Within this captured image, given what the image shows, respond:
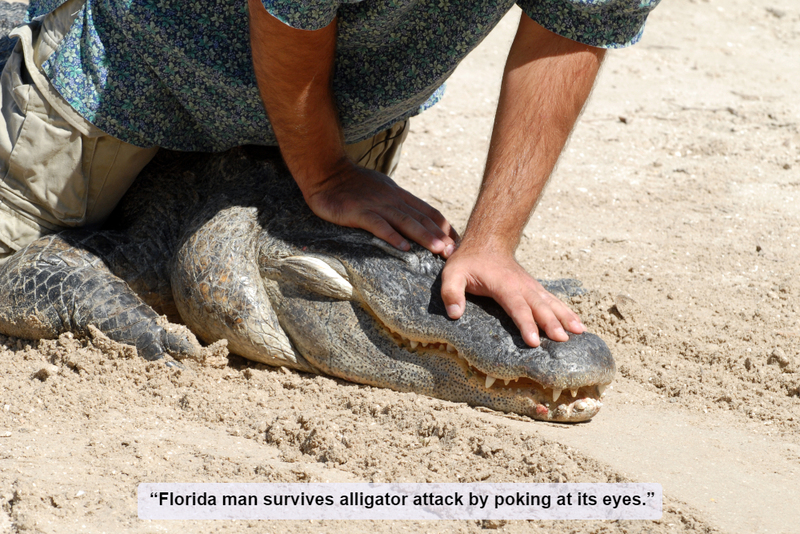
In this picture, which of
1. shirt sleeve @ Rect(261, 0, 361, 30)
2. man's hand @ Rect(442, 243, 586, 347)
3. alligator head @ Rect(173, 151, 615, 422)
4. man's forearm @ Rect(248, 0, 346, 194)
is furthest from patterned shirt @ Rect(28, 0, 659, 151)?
man's hand @ Rect(442, 243, 586, 347)

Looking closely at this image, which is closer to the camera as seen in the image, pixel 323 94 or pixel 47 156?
pixel 323 94

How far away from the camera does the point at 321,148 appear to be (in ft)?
8.63

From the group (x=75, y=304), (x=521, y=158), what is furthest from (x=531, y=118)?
(x=75, y=304)

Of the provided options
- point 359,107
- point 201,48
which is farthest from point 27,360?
point 359,107

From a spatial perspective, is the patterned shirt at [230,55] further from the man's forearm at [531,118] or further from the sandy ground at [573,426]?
the sandy ground at [573,426]

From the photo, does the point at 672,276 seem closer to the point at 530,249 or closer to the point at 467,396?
the point at 530,249

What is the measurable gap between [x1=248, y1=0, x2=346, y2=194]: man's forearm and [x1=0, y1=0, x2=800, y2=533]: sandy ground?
740 mm

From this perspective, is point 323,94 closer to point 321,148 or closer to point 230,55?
point 321,148

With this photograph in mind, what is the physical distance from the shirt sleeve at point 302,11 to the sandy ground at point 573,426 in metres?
1.11

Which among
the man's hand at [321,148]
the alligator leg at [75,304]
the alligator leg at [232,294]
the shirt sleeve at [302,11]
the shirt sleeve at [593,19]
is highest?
the shirt sleeve at [593,19]

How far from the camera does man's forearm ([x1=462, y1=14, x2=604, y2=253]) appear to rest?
248cm

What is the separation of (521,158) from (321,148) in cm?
66
